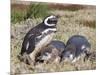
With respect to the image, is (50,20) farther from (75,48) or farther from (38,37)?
(75,48)

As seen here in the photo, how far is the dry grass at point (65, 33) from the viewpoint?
6.46 feet

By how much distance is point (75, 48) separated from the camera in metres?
2.17

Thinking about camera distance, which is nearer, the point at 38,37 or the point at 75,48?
the point at 38,37

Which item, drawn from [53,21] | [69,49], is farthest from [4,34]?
[69,49]

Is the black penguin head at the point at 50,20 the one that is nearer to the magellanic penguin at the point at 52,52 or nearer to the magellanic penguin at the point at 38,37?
the magellanic penguin at the point at 38,37

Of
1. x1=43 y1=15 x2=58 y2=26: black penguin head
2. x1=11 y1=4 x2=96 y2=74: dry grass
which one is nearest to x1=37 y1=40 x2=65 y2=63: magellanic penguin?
x1=11 y1=4 x2=96 y2=74: dry grass

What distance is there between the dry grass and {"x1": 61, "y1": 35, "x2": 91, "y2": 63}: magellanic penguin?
45 millimetres

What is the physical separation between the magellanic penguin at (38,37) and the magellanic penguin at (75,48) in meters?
0.22

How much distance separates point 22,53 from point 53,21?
469 mm

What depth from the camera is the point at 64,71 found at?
2121 mm

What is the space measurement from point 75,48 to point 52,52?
0.27m

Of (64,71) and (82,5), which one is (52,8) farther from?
(64,71)

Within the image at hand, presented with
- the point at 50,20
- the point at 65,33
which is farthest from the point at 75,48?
the point at 50,20

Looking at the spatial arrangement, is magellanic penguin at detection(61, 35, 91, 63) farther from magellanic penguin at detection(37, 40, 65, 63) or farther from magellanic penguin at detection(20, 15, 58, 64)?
magellanic penguin at detection(20, 15, 58, 64)
